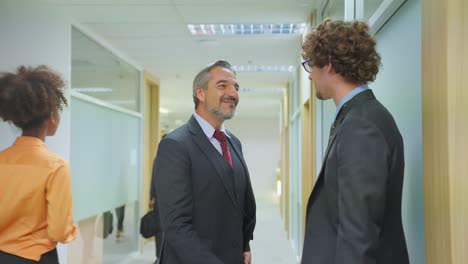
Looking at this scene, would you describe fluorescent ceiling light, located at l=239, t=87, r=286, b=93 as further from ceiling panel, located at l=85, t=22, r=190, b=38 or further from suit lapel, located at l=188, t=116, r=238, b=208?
suit lapel, located at l=188, t=116, r=238, b=208

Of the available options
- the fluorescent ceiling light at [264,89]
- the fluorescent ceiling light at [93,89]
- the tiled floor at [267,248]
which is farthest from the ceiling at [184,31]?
the tiled floor at [267,248]

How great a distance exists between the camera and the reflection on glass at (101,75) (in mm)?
4039

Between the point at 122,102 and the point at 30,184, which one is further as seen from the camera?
the point at 122,102

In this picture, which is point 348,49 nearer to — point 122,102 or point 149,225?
point 149,225

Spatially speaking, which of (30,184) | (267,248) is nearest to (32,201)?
(30,184)

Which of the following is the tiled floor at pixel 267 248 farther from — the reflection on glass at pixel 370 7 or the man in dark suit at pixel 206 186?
the reflection on glass at pixel 370 7

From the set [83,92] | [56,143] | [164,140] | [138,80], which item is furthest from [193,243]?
[138,80]

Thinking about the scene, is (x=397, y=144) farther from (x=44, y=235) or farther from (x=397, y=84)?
(x=44, y=235)

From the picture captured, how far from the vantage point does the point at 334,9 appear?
114 inches

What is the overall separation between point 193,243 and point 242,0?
239 cm

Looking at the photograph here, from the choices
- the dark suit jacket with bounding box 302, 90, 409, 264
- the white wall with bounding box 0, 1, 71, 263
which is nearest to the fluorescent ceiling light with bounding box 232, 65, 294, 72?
the white wall with bounding box 0, 1, 71, 263

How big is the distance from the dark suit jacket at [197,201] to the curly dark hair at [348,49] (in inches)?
26.5

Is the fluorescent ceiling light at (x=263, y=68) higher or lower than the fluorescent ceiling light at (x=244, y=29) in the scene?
lower

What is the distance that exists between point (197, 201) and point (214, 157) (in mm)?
197
